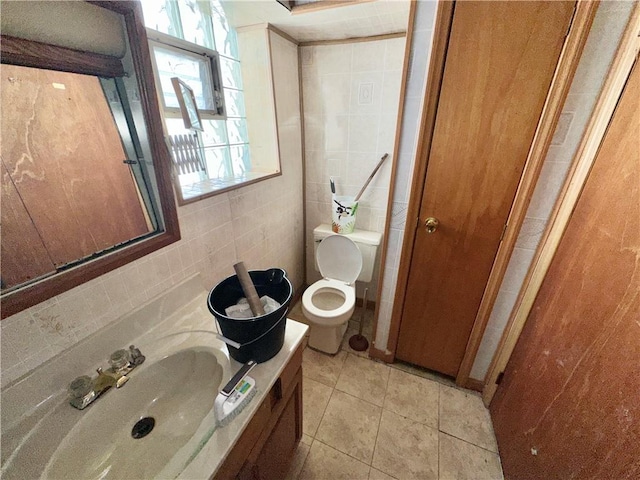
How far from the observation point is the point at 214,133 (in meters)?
1.41

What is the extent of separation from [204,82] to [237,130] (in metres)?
0.31

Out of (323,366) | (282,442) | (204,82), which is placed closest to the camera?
(282,442)

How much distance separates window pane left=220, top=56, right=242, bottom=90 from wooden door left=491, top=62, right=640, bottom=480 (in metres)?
1.66

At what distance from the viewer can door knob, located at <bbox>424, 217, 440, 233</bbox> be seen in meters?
1.25

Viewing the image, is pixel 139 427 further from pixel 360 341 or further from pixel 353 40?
pixel 353 40

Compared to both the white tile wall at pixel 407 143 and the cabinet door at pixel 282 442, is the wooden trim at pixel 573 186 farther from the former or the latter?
the cabinet door at pixel 282 442

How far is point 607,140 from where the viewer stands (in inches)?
33.5

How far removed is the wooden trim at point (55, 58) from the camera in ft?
1.86

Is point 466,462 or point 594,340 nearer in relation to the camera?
point 594,340

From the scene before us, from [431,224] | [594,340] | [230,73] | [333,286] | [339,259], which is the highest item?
[230,73]

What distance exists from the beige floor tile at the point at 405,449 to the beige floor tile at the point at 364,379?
128 millimetres

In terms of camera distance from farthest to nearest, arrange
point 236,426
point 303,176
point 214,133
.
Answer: point 303,176 → point 214,133 → point 236,426

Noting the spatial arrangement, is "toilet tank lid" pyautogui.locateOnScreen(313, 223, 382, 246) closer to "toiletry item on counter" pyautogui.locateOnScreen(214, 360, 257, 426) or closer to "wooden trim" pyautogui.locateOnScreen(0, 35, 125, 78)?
"toiletry item on counter" pyautogui.locateOnScreen(214, 360, 257, 426)

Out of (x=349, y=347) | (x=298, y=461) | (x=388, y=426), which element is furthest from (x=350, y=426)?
(x=349, y=347)
